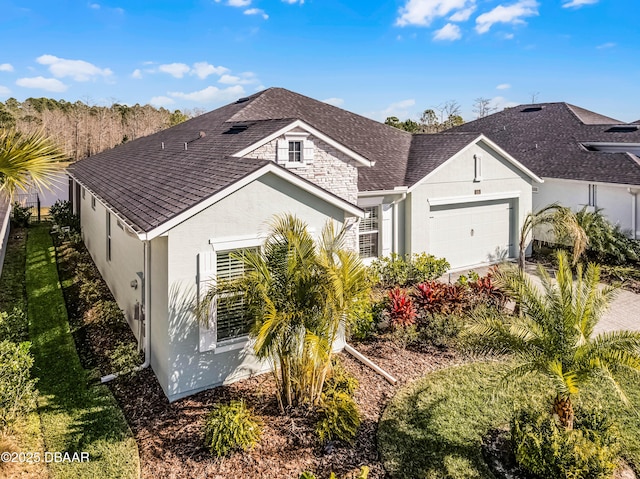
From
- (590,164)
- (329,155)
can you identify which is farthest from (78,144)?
(590,164)

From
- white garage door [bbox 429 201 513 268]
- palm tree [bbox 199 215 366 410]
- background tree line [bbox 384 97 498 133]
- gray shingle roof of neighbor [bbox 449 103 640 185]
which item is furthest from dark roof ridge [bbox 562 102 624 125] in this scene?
background tree line [bbox 384 97 498 133]

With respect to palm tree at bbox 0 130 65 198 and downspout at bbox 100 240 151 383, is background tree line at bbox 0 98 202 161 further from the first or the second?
downspout at bbox 100 240 151 383

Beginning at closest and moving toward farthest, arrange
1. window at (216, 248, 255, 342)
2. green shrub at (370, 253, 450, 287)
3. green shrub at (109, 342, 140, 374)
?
window at (216, 248, 255, 342)
green shrub at (109, 342, 140, 374)
green shrub at (370, 253, 450, 287)

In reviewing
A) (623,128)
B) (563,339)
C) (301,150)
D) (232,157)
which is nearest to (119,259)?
(232,157)

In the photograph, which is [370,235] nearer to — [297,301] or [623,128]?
[297,301]

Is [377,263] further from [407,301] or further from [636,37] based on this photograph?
[636,37]

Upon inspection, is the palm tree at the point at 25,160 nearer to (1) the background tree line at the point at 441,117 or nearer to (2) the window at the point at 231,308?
(2) the window at the point at 231,308
